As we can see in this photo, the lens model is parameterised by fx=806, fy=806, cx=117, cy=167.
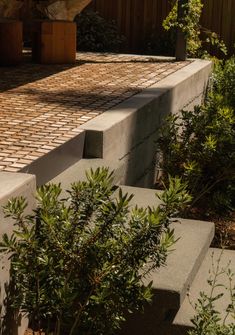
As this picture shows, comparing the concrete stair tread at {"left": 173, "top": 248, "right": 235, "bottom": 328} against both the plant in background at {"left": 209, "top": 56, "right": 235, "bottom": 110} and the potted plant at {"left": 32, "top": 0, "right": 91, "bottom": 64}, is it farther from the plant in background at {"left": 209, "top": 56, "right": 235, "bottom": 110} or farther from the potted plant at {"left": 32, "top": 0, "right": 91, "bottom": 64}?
the potted plant at {"left": 32, "top": 0, "right": 91, "bottom": 64}

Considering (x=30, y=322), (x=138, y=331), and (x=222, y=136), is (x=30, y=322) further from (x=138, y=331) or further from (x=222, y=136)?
(x=222, y=136)

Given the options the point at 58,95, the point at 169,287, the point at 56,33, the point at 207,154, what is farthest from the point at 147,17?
the point at 169,287

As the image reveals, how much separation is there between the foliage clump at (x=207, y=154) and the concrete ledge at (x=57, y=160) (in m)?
Answer: 0.93

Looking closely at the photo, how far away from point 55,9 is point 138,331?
5984 millimetres

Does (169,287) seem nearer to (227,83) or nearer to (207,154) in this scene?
(207,154)

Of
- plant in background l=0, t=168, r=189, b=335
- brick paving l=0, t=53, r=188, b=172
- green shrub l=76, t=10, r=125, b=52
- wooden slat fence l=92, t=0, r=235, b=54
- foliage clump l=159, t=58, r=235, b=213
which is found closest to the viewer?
plant in background l=0, t=168, r=189, b=335

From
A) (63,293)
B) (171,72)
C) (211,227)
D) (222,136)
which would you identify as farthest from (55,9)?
(63,293)

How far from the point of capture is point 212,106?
682 cm

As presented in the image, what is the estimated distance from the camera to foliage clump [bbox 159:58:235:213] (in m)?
6.37

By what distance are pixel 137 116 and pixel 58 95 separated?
94 centimetres

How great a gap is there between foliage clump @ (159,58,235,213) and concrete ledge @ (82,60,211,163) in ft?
0.78

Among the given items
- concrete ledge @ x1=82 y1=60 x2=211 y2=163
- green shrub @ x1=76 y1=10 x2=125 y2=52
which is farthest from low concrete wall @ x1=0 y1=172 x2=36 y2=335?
green shrub @ x1=76 y1=10 x2=125 y2=52

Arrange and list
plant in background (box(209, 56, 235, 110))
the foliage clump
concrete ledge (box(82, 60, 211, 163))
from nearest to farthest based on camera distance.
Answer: concrete ledge (box(82, 60, 211, 163)), the foliage clump, plant in background (box(209, 56, 235, 110))

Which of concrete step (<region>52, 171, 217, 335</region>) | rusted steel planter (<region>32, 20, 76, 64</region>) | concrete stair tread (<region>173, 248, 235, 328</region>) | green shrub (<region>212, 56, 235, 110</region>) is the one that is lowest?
concrete stair tread (<region>173, 248, 235, 328</region>)
